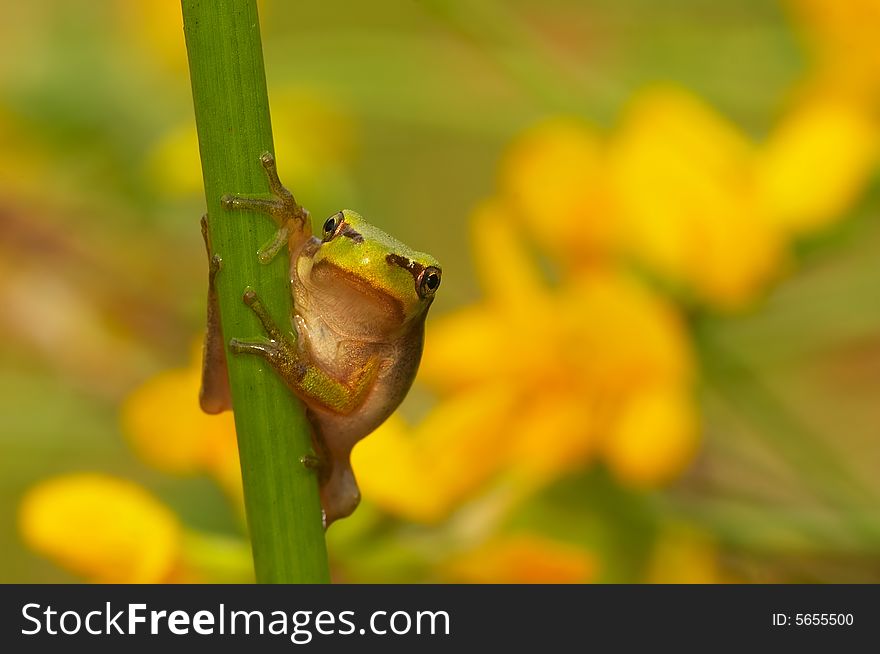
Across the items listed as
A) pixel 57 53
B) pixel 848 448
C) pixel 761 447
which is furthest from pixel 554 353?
pixel 57 53

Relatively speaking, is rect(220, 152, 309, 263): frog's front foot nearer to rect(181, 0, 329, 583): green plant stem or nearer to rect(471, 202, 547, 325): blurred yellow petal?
rect(181, 0, 329, 583): green plant stem

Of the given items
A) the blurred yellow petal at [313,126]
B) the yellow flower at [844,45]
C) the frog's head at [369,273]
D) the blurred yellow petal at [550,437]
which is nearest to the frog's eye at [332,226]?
the frog's head at [369,273]

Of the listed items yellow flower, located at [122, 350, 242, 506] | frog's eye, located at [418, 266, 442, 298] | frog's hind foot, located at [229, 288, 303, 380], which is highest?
yellow flower, located at [122, 350, 242, 506]

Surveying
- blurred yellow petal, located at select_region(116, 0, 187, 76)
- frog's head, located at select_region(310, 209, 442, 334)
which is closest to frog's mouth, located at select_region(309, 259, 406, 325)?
frog's head, located at select_region(310, 209, 442, 334)

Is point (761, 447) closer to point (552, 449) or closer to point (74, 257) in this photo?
→ point (552, 449)

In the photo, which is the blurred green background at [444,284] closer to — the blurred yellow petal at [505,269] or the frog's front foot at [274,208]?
the blurred yellow petal at [505,269]

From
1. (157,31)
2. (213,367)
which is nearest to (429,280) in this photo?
(213,367)
